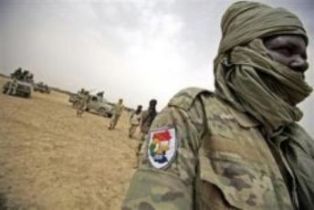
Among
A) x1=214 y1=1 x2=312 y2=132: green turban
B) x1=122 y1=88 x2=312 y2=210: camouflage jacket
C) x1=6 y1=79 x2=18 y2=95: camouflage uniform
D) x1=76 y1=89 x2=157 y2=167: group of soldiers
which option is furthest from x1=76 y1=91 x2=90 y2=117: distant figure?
x1=122 y1=88 x2=312 y2=210: camouflage jacket

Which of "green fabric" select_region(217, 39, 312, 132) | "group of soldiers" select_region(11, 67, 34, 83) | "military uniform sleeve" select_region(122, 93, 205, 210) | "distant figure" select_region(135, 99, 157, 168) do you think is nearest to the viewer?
"military uniform sleeve" select_region(122, 93, 205, 210)

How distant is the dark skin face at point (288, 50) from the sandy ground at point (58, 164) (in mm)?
3730

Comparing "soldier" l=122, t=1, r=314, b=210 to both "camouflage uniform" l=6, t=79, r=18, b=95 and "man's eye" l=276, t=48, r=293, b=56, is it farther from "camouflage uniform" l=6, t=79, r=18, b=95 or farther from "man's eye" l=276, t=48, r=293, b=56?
"camouflage uniform" l=6, t=79, r=18, b=95

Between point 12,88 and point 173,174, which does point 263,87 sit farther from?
point 12,88

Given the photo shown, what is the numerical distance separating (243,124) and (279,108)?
0.07 metres

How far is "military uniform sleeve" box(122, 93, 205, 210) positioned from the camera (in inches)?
29.4

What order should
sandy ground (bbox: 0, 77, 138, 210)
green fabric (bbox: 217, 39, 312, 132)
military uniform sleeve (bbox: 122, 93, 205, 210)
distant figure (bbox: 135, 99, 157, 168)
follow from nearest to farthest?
military uniform sleeve (bbox: 122, 93, 205, 210)
green fabric (bbox: 217, 39, 312, 132)
sandy ground (bbox: 0, 77, 138, 210)
distant figure (bbox: 135, 99, 157, 168)

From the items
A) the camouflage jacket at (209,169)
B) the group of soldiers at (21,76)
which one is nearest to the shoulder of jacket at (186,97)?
the camouflage jacket at (209,169)

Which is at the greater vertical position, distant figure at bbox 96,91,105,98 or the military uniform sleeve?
distant figure at bbox 96,91,105,98

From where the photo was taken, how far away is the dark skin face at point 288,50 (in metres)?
0.94

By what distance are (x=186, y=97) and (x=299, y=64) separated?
24cm

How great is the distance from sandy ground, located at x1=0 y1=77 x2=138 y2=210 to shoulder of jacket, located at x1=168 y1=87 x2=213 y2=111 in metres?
3.68

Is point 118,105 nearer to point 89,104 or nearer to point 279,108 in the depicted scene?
point 89,104

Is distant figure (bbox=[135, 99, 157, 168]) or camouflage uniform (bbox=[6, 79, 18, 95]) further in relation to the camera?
camouflage uniform (bbox=[6, 79, 18, 95])
